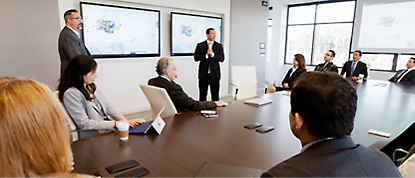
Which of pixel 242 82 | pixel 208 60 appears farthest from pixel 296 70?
pixel 208 60

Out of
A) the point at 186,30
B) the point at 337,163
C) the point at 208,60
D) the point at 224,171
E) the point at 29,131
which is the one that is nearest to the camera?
the point at 29,131

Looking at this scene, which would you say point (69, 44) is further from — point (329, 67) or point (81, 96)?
point (329, 67)

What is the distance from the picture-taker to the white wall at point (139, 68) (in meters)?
4.36

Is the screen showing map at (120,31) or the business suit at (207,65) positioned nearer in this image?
the screen showing map at (120,31)

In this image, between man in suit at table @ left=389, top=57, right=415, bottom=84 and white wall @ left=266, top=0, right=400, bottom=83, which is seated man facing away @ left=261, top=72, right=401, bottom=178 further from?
white wall @ left=266, top=0, right=400, bottom=83

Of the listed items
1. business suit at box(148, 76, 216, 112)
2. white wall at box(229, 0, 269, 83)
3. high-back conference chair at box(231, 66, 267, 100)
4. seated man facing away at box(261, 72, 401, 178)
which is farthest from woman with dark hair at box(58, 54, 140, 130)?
white wall at box(229, 0, 269, 83)

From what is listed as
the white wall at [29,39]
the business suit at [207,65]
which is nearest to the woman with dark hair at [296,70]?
the business suit at [207,65]

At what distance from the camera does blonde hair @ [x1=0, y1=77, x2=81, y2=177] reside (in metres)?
0.56

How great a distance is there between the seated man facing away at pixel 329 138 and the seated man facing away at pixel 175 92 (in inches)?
62.2

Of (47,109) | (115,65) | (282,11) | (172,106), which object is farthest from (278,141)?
(282,11)

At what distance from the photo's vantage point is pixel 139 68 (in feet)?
15.6

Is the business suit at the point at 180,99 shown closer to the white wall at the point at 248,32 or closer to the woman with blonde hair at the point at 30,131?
the woman with blonde hair at the point at 30,131

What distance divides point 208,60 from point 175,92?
2019 millimetres

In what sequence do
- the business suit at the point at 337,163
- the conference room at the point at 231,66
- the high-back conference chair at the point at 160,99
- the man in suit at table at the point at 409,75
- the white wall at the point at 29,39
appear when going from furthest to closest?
the man in suit at table at the point at 409,75 → the white wall at the point at 29,39 → the high-back conference chair at the point at 160,99 → the conference room at the point at 231,66 → the business suit at the point at 337,163
